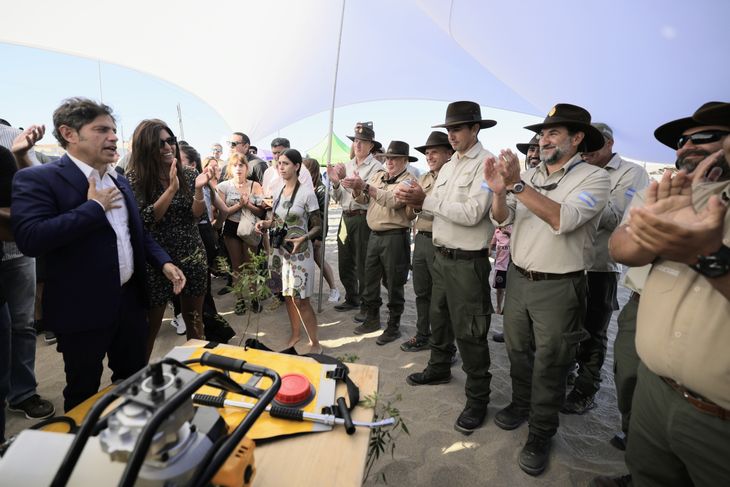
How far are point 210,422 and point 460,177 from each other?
98.1 inches

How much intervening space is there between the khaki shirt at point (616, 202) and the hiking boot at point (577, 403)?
1097 millimetres

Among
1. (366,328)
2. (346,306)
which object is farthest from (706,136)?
(346,306)

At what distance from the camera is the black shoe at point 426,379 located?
329 cm

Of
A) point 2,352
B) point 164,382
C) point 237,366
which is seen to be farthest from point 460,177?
point 2,352

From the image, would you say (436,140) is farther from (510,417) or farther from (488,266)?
(510,417)

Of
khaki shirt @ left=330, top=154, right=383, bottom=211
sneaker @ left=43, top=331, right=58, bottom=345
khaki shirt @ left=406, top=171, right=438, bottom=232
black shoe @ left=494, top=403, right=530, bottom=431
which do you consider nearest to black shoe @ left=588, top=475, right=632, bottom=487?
black shoe @ left=494, top=403, right=530, bottom=431

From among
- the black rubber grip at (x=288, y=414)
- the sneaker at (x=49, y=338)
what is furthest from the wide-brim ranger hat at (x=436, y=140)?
the sneaker at (x=49, y=338)

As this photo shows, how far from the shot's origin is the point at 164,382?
738 millimetres

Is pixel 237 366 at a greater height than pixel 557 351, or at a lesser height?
greater

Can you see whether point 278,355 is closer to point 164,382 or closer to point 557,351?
point 164,382

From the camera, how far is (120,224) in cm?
203

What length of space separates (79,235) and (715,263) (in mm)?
2551

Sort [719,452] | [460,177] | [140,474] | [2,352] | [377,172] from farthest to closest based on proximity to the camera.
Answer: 1. [377,172]
2. [460,177]
3. [2,352]
4. [719,452]
5. [140,474]

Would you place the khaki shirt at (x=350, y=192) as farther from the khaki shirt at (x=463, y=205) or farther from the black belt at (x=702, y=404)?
the black belt at (x=702, y=404)
